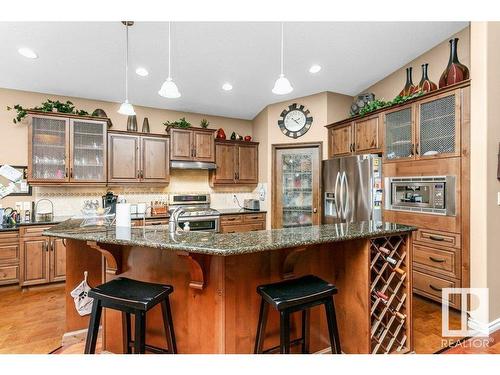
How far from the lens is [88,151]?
3.87m

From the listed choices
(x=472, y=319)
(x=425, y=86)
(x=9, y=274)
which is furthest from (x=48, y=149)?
(x=472, y=319)

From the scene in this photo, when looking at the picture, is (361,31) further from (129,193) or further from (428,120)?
(129,193)

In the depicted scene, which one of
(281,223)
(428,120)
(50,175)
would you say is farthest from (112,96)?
(428,120)

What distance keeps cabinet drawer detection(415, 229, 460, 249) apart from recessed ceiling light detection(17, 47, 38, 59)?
4829 millimetres

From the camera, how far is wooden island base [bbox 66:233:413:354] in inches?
64.2

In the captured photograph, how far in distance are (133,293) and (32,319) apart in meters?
2.03

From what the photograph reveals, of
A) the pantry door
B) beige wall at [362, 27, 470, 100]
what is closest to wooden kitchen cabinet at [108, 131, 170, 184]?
the pantry door

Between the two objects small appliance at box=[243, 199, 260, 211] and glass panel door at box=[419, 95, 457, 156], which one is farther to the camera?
small appliance at box=[243, 199, 260, 211]

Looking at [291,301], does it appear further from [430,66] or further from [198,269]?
[430,66]

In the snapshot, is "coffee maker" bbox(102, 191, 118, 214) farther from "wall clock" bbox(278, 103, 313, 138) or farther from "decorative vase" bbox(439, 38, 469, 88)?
"decorative vase" bbox(439, 38, 469, 88)

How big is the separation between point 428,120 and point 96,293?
3474 mm

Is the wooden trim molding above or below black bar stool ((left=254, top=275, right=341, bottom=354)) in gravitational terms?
above

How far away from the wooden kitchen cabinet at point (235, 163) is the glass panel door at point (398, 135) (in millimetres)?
2352

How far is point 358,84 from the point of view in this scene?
4266 millimetres
